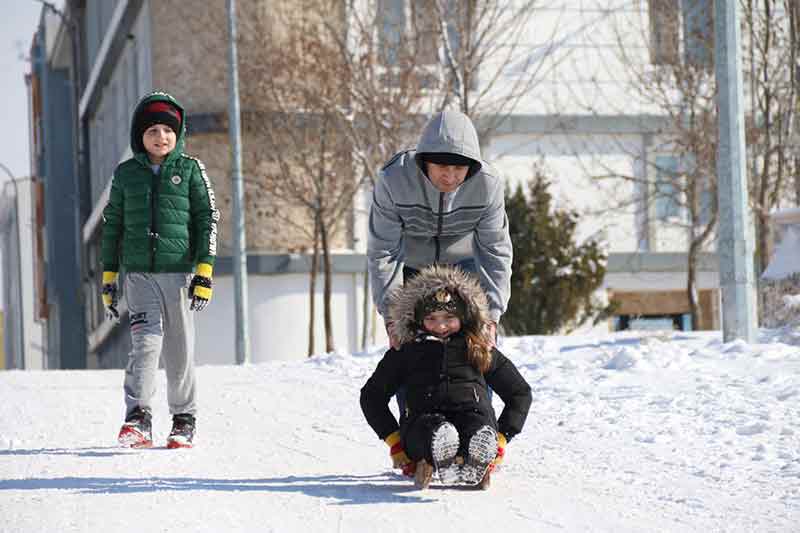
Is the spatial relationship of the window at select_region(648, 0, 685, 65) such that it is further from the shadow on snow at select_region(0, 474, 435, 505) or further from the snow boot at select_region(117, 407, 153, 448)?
the shadow on snow at select_region(0, 474, 435, 505)

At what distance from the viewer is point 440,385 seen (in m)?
6.16

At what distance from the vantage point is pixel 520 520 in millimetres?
5637

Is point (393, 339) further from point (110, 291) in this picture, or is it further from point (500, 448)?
point (110, 291)

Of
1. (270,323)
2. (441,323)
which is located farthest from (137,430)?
(270,323)

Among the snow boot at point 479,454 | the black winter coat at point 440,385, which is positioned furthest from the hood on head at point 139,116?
the snow boot at point 479,454

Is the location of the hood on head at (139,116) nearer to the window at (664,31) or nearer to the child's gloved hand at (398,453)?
the child's gloved hand at (398,453)

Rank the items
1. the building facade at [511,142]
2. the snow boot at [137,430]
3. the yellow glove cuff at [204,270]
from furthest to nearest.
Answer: the building facade at [511,142] < the yellow glove cuff at [204,270] < the snow boot at [137,430]

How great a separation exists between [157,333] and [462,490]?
2.53 metres

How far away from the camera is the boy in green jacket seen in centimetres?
798

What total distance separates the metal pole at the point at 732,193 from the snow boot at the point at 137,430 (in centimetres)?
563

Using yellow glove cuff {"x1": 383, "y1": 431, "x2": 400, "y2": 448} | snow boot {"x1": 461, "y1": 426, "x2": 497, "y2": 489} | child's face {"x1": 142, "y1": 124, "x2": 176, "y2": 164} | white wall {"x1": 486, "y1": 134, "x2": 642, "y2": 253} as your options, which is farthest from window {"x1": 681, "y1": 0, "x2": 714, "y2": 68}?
snow boot {"x1": 461, "y1": 426, "x2": 497, "y2": 489}

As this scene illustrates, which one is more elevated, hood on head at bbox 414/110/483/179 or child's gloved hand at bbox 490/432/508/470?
hood on head at bbox 414/110/483/179

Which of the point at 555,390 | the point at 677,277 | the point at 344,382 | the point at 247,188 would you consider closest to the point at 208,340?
the point at 247,188

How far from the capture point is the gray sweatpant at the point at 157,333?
8.04m
